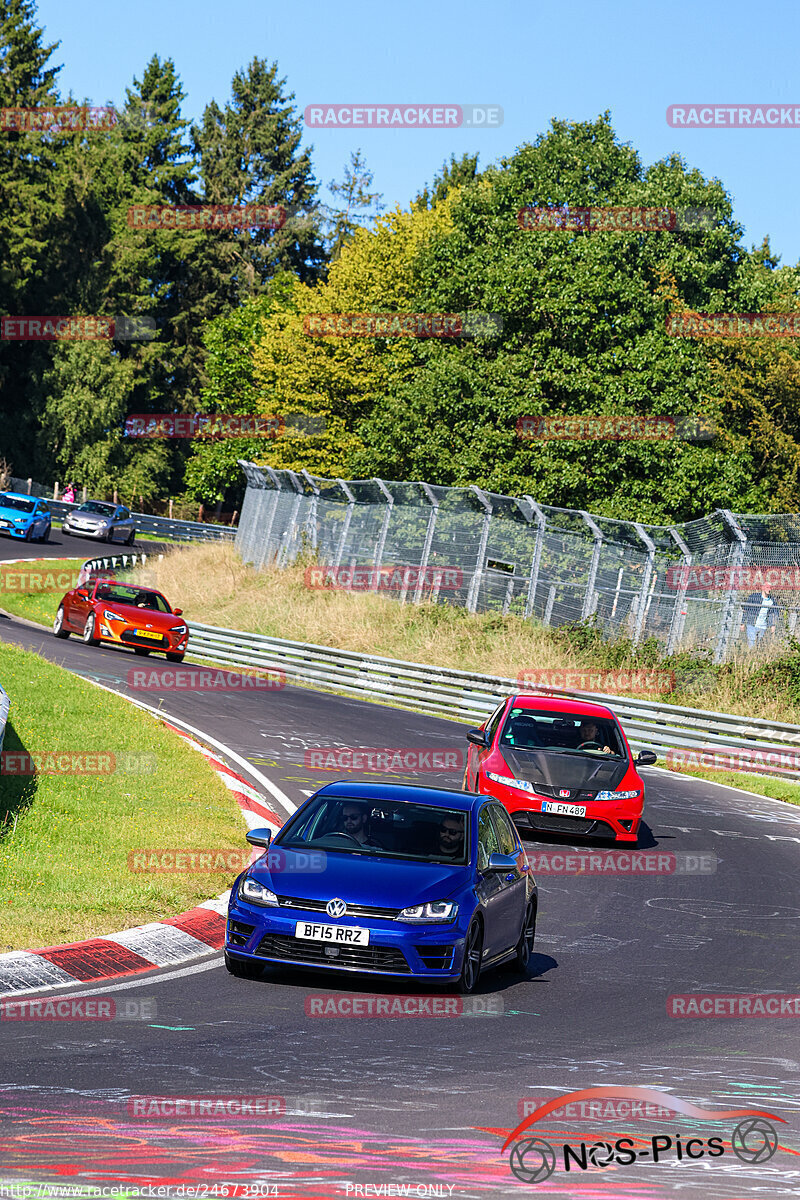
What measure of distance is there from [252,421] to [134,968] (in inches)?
2998

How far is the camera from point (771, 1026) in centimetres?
885

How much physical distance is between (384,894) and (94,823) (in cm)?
490

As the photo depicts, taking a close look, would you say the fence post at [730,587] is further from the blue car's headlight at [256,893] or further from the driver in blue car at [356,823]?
the blue car's headlight at [256,893]

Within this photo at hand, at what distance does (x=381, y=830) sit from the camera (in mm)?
10031

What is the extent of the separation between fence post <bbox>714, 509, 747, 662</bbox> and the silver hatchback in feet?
119

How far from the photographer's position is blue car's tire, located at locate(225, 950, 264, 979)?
9.18 m

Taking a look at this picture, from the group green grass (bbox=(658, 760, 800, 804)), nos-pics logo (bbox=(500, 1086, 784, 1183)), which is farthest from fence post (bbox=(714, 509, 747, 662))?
nos-pics logo (bbox=(500, 1086, 784, 1183))

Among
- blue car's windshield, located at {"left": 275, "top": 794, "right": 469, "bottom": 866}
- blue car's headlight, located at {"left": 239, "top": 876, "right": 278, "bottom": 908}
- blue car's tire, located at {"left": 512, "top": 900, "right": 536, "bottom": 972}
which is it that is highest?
blue car's windshield, located at {"left": 275, "top": 794, "right": 469, "bottom": 866}

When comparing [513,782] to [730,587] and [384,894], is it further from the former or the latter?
[730,587]

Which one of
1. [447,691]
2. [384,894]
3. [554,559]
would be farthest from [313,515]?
[384,894]

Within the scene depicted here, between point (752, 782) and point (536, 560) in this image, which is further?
point (536, 560)

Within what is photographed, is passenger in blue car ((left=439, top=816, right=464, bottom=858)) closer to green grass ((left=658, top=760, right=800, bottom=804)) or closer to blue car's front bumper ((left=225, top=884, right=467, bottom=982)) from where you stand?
A: blue car's front bumper ((left=225, top=884, right=467, bottom=982))

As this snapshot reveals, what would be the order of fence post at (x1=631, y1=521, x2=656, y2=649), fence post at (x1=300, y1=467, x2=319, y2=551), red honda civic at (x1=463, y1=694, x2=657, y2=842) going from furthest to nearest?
fence post at (x1=300, y1=467, x2=319, y2=551)
fence post at (x1=631, y1=521, x2=656, y2=649)
red honda civic at (x1=463, y1=694, x2=657, y2=842)

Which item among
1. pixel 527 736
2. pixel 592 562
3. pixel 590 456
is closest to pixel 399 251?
pixel 590 456
